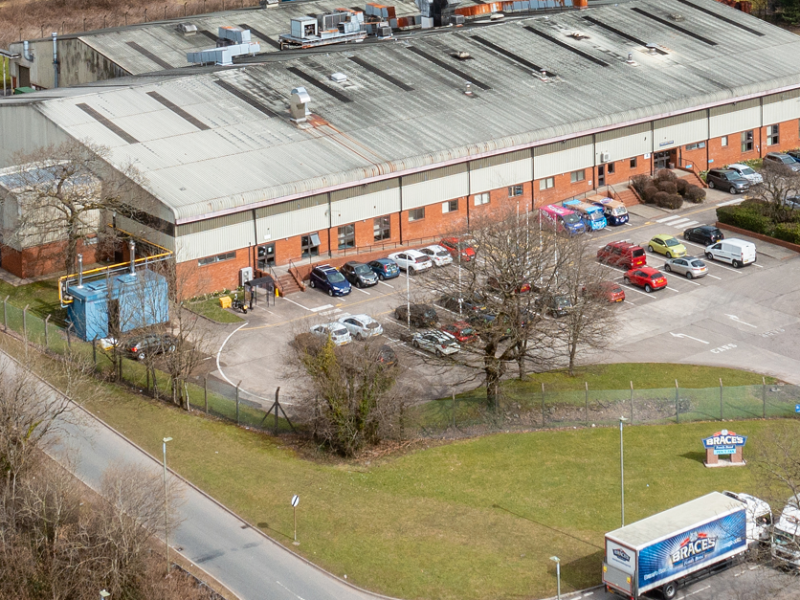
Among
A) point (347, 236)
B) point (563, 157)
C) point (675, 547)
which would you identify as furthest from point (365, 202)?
point (675, 547)

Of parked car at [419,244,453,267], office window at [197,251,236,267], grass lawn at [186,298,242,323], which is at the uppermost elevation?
office window at [197,251,236,267]

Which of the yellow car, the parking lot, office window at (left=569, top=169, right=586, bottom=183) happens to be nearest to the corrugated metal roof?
office window at (left=569, top=169, right=586, bottom=183)

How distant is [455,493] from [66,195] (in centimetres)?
3060

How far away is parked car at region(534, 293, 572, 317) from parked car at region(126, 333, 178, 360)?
57.4 feet

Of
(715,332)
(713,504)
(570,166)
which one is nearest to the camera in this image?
(713,504)

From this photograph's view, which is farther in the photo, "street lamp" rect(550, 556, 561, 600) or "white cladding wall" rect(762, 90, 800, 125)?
"white cladding wall" rect(762, 90, 800, 125)

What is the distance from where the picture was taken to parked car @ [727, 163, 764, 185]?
310ft

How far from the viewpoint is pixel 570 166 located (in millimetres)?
91312

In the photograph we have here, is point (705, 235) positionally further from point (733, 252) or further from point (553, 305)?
point (553, 305)

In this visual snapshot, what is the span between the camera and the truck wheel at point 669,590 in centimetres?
4828

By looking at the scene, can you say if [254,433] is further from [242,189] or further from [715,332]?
[715,332]

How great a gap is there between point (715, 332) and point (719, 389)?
1041 centimetres

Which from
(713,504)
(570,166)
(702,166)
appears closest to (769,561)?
(713,504)

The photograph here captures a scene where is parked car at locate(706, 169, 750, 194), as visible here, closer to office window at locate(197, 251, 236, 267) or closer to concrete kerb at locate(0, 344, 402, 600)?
office window at locate(197, 251, 236, 267)
